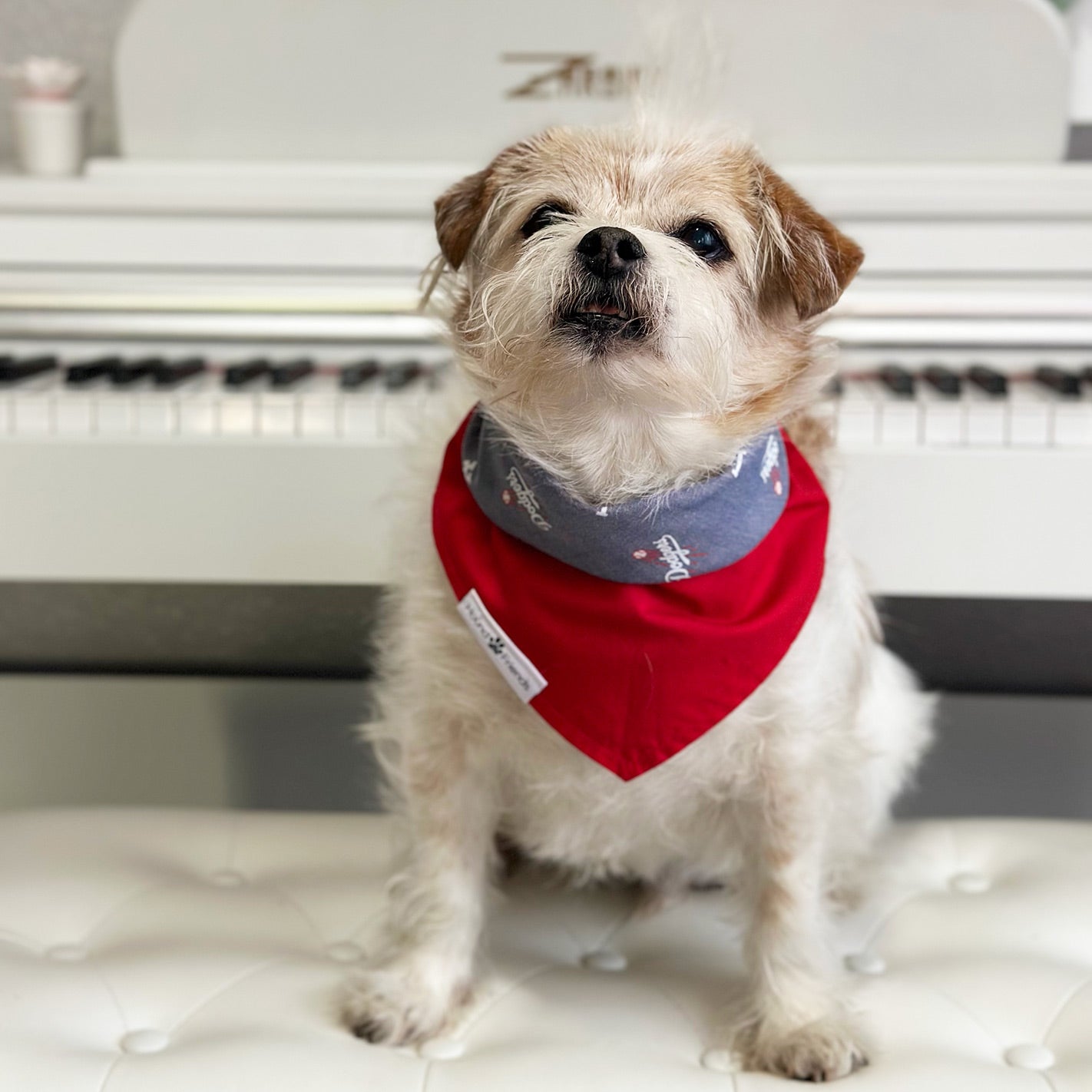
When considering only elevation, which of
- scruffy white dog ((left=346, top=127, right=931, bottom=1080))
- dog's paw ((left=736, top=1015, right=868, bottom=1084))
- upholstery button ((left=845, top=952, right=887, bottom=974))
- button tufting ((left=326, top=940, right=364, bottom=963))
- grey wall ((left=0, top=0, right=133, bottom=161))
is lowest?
upholstery button ((left=845, top=952, right=887, bottom=974))

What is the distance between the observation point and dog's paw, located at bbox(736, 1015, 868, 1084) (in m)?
1.00

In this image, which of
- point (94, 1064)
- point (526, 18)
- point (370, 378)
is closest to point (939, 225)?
point (526, 18)

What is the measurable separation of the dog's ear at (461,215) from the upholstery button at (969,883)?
75 cm

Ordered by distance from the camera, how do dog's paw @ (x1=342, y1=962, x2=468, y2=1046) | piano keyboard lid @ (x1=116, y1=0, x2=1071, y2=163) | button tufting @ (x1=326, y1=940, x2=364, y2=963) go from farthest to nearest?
piano keyboard lid @ (x1=116, y1=0, x2=1071, y2=163) < button tufting @ (x1=326, y1=940, x2=364, y2=963) < dog's paw @ (x1=342, y1=962, x2=468, y2=1046)

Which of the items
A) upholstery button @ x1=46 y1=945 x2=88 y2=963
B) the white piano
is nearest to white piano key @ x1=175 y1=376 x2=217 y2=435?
the white piano

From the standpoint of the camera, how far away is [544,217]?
0.95 meters

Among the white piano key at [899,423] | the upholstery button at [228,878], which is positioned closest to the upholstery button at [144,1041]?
the upholstery button at [228,878]

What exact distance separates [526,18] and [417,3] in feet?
0.43

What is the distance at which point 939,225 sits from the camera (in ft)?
4.75

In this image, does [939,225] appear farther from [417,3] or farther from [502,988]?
[502,988]

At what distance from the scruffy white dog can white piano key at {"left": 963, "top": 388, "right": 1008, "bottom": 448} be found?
0.18 m

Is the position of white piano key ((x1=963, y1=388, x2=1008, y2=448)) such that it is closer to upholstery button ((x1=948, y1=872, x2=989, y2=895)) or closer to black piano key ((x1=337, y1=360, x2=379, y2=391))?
upholstery button ((x1=948, y1=872, x2=989, y2=895))

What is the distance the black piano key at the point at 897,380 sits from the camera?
4.32 feet

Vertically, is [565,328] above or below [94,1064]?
above
